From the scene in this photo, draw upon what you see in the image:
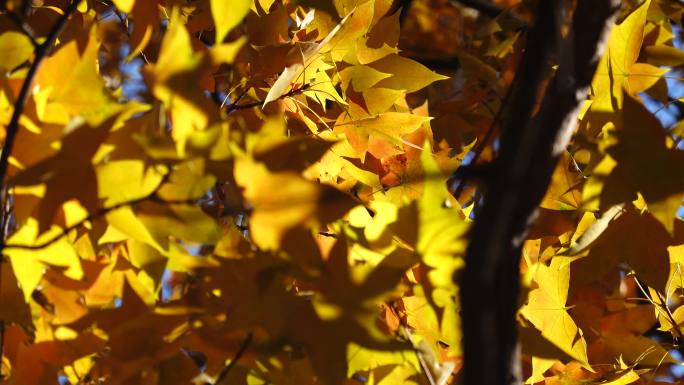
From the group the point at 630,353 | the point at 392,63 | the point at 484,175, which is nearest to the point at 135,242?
the point at 484,175

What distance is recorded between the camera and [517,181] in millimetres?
484

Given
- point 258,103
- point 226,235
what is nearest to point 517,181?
point 226,235

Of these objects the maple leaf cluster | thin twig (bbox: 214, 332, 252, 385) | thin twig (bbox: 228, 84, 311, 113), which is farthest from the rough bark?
thin twig (bbox: 228, 84, 311, 113)

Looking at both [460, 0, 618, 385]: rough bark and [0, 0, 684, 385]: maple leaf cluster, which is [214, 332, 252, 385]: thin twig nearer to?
[0, 0, 684, 385]: maple leaf cluster

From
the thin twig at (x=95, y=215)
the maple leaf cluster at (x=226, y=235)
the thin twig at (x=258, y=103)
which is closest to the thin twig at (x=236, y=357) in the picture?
the maple leaf cluster at (x=226, y=235)

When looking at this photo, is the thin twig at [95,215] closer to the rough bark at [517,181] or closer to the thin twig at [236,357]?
the thin twig at [236,357]

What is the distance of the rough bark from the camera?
0.44 metres

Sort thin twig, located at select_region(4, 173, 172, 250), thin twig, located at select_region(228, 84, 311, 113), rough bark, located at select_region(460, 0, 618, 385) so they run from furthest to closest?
thin twig, located at select_region(228, 84, 311, 113)
thin twig, located at select_region(4, 173, 172, 250)
rough bark, located at select_region(460, 0, 618, 385)

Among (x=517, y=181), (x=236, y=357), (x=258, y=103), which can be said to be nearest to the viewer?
(x=517, y=181)

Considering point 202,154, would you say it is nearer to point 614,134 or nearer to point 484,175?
point 484,175

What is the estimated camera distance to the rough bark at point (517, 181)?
442 millimetres

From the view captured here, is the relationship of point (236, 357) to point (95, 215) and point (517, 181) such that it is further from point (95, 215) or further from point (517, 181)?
point (517, 181)

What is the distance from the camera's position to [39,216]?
52cm

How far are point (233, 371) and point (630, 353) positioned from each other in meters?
0.56
